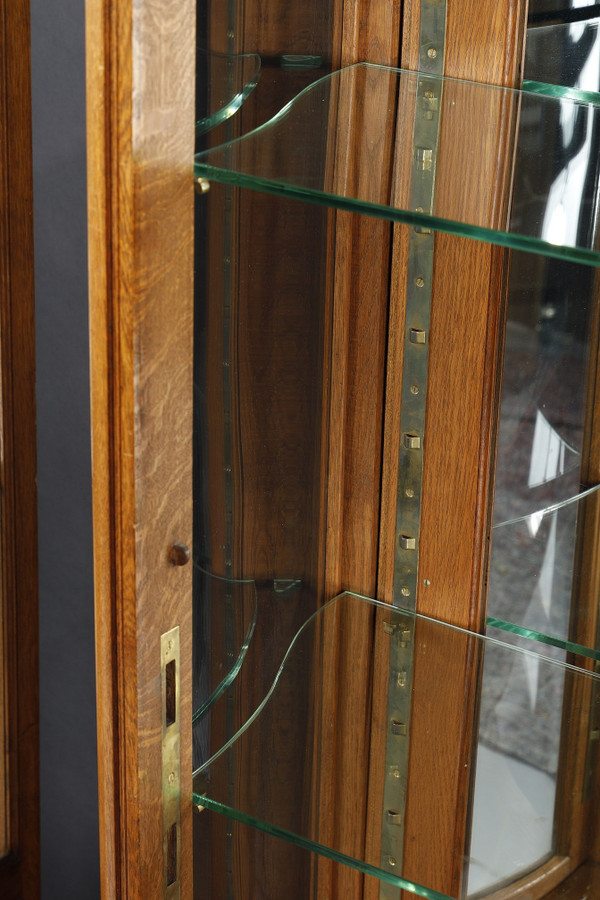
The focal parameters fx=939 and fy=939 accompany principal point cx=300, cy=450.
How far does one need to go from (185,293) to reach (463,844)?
347mm

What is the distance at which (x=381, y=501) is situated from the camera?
1.84ft

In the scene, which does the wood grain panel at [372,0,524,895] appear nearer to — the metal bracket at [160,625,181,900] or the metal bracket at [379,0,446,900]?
the metal bracket at [379,0,446,900]

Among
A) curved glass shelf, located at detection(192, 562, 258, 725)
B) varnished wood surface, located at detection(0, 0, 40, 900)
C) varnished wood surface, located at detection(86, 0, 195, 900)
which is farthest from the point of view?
varnished wood surface, located at detection(0, 0, 40, 900)

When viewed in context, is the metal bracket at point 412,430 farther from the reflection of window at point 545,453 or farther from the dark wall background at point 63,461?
the dark wall background at point 63,461

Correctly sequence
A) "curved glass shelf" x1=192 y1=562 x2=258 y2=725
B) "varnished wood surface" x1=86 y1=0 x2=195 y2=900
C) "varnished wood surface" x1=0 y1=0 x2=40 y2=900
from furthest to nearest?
1. "varnished wood surface" x1=0 y1=0 x2=40 y2=900
2. "curved glass shelf" x1=192 y1=562 x2=258 y2=725
3. "varnished wood surface" x1=86 y1=0 x2=195 y2=900

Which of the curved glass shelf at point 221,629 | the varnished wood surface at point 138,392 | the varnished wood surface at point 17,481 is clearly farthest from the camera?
the varnished wood surface at point 17,481

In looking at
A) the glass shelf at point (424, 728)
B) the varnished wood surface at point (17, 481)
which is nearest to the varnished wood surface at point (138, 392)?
the glass shelf at point (424, 728)

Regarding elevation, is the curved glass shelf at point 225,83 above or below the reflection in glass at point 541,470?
above

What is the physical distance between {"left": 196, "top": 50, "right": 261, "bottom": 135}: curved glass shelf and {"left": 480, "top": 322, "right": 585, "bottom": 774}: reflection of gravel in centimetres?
19

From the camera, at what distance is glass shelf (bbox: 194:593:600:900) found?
519 mm

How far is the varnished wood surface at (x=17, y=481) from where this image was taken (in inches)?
45.5

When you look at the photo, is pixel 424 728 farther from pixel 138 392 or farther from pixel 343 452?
pixel 138 392

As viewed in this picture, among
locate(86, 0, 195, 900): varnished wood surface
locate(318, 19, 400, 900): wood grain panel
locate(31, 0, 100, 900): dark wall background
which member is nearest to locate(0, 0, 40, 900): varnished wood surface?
locate(31, 0, 100, 900): dark wall background

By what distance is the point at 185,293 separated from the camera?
39 centimetres
